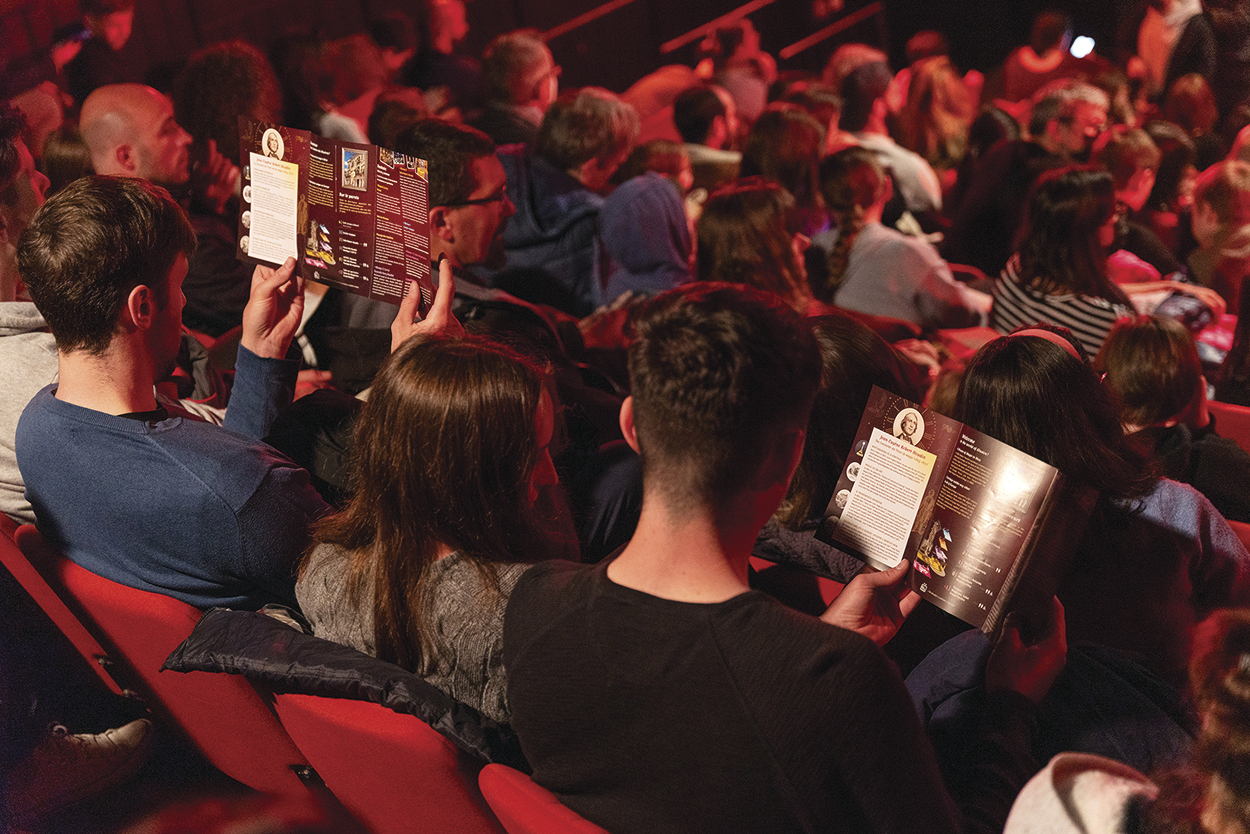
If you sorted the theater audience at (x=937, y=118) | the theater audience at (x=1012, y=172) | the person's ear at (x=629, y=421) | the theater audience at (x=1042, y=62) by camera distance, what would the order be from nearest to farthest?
the person's ear at (x=629, y=421)
the theater audience at (x=1012, y=172)
the theater audience at (x=937, y=118)
the theater audience at (x=1042, y=62)

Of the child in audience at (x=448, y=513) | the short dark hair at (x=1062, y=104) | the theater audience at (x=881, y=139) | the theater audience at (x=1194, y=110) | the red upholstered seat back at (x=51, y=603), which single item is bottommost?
the red upholstered seat back at (x=51, y=603)

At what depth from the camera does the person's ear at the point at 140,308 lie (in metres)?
1.90

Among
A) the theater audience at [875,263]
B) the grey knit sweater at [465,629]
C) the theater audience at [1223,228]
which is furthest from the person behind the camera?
the theater audience at [1223,228]

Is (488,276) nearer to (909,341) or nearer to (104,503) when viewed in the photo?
(909,341)

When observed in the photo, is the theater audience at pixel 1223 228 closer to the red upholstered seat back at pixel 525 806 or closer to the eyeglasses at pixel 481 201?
the eyeglasses at pixel 481 201

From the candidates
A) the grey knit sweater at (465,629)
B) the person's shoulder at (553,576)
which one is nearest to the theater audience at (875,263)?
the grey knit sweater at (465,629)

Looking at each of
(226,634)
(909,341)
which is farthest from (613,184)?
(226,634)

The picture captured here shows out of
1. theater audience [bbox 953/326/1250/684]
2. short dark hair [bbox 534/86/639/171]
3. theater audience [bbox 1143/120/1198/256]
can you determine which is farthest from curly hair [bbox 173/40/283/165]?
theater audience [bbox 1143/120/1198/256]

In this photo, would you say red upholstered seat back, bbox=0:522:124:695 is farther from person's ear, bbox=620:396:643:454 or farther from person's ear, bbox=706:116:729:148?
person's ear, bbox=706:116:729:148

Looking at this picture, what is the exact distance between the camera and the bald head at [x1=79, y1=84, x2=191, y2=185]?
304 centimetres

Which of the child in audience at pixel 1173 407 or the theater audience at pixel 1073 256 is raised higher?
the theater audience at pixel 1073 256

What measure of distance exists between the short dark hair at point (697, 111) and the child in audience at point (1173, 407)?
3293mm

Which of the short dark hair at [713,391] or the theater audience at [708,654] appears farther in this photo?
the short dark hair at [713,391]

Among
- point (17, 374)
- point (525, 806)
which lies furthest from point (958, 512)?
point (17, 374)
